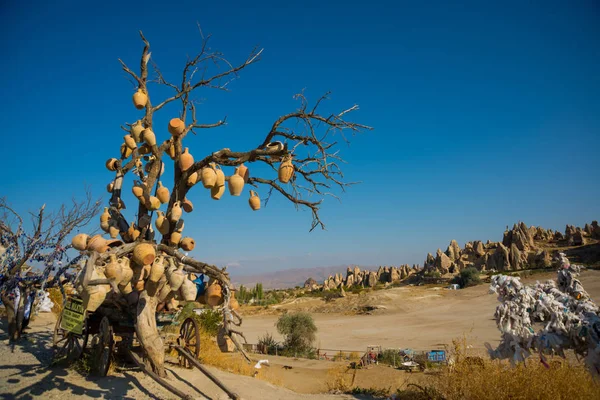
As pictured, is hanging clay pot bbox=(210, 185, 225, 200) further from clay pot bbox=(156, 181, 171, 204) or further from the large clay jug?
clay pot bbox=(156, 181, 171, 204)

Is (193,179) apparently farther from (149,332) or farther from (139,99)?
(149,332)

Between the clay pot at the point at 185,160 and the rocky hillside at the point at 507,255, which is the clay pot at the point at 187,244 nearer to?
the clay pot at the point at 185,160

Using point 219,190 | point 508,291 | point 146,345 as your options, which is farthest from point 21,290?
point 508,291

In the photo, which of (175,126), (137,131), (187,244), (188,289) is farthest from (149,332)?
(175,126)

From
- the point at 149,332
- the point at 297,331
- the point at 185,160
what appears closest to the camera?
the point at 185,160

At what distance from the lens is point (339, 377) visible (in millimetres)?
12141

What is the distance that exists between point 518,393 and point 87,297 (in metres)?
6.78

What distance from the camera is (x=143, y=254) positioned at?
4.57 m

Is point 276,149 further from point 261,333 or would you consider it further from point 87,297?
point 261,333

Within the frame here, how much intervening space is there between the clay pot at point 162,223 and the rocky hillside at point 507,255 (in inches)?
1785

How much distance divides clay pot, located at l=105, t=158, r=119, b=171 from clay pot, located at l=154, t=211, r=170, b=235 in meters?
1.94

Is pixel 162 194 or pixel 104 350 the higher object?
pixel 162 194

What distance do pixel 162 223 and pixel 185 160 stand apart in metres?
1.04

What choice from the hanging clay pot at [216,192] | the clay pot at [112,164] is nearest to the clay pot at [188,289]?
the hanging clay pot at [216,192]
